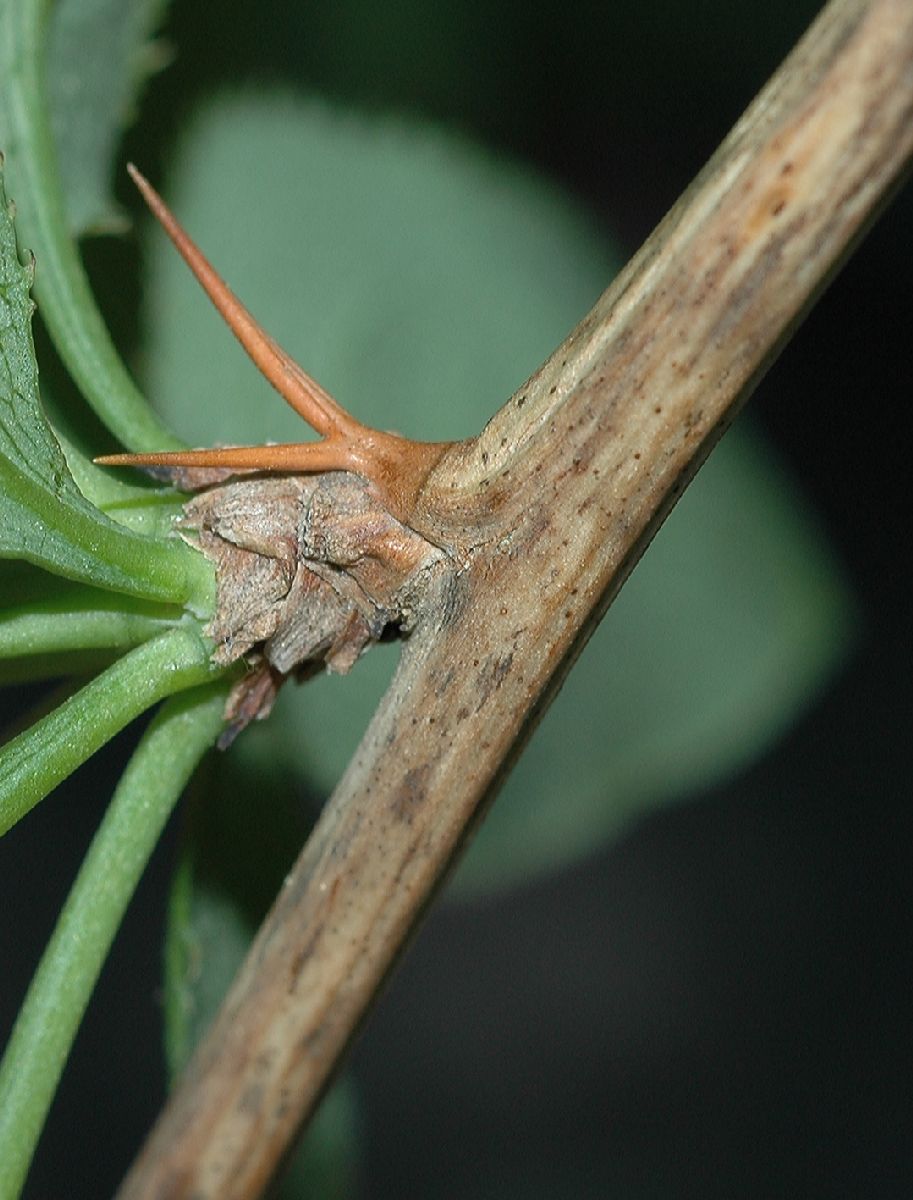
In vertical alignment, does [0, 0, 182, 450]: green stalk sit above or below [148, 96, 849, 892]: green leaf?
below

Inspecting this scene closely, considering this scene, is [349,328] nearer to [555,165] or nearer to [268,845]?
[268,845]

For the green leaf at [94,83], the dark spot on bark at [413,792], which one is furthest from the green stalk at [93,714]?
the green leaf at [94,83]

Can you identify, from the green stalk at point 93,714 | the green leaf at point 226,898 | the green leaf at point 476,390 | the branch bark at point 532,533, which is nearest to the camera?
the branch bark at point 532,533

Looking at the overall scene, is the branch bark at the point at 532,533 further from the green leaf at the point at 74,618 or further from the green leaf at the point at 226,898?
the green leaf at the point at 226,898

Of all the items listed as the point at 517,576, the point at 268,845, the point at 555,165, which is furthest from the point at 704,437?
the point at 555,165

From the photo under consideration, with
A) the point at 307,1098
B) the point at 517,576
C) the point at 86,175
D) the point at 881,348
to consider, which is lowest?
the point at 307,1098

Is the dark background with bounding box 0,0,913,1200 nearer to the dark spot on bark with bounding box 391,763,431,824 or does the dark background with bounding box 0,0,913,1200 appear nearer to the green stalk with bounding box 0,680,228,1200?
the green stalk with bounding box 0,680,228,1200

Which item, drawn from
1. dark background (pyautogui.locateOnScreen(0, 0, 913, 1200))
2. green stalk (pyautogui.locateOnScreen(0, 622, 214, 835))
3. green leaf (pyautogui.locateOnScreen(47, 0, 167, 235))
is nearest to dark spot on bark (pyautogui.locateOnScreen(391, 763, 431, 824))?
green stalk (pyautogui.locateOnScreen(0, 622, 214, 835))
